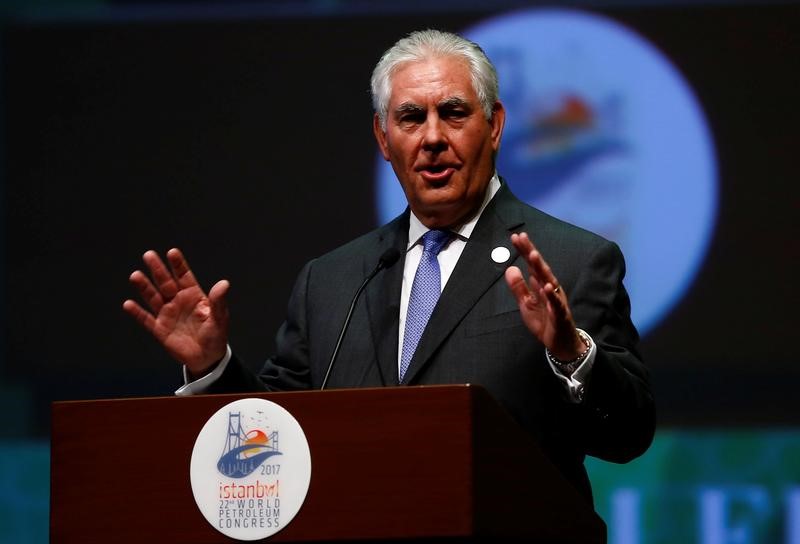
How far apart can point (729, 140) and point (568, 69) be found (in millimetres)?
537

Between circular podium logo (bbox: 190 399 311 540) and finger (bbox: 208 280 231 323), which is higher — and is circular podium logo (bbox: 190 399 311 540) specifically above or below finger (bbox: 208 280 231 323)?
below

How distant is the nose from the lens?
105 inches

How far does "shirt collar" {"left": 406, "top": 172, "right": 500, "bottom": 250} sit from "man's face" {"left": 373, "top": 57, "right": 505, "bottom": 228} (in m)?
0.01

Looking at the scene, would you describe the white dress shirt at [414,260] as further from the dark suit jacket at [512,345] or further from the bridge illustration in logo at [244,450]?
the bridge illustration in logo at [244,450]

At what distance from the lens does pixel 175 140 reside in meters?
4.18

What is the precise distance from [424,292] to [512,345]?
26 centimetres

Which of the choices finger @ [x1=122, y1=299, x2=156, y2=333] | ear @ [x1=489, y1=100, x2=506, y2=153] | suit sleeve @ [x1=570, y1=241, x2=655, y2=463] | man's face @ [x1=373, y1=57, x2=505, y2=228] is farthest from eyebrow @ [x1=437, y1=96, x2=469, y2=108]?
finger @ [x1=122, y1=299, x2=156, y2=333]

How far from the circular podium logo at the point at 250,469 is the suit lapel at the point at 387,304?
60 centimetres

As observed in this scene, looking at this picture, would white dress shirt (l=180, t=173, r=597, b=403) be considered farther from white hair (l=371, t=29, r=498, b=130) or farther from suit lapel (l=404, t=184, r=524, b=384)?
white hair (l=371, t=29, r=498, b=130)

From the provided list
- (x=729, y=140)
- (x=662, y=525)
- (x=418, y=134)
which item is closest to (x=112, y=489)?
(x=418, y=134)

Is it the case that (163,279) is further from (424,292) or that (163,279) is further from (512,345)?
(512,345)

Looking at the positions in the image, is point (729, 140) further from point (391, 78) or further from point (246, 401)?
point (246, 401)

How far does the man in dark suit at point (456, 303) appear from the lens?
91.0 inches

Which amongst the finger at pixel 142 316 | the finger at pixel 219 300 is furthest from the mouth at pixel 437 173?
the finger at pixel 142 316
